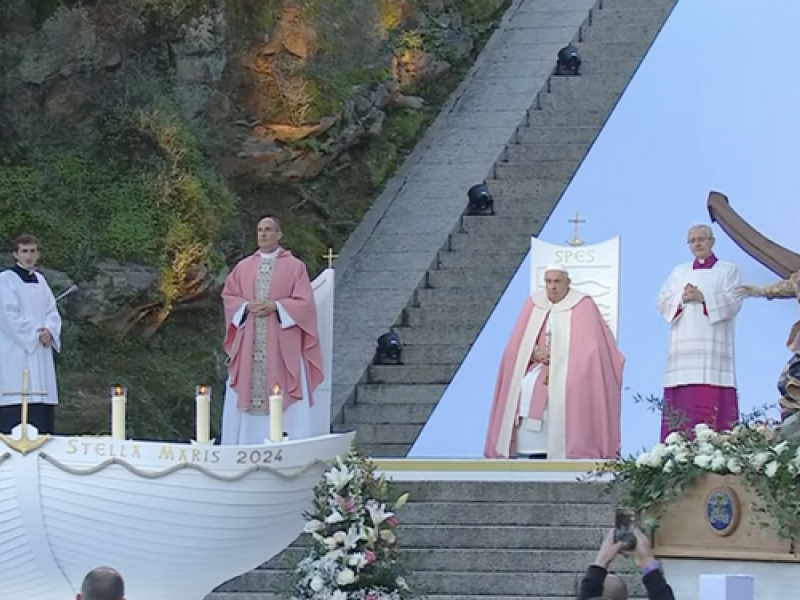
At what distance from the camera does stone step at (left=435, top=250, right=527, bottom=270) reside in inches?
640

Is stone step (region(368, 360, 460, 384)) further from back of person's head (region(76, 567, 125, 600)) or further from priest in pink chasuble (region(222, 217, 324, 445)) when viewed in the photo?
back of person's head (region(76, 567, 125, 600))

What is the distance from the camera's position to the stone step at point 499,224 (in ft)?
54.0

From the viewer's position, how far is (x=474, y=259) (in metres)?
16.4

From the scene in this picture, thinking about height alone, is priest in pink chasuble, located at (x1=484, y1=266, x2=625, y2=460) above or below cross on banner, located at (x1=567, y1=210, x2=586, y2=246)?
below

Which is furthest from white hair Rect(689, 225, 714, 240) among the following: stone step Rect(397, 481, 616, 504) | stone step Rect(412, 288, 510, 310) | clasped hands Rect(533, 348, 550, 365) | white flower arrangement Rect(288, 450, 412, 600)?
stone step Rect(412, 288, 510, 310)

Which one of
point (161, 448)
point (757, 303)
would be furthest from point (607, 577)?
point (757, 303)

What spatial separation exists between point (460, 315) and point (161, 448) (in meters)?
6.89

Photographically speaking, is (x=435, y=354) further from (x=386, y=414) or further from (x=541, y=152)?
(x=541, y=152)

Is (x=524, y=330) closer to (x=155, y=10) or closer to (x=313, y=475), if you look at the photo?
(x=313, y=475)

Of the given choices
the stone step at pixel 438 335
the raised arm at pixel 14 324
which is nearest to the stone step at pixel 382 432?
the stone step at pixel 438 335

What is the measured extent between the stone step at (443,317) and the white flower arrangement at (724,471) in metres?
6.70

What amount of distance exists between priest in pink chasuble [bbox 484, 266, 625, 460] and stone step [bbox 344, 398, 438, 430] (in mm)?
2447

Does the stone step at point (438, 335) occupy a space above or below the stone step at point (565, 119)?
below

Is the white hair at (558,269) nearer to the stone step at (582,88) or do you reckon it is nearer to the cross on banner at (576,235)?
the cross on banner at (576,235)
